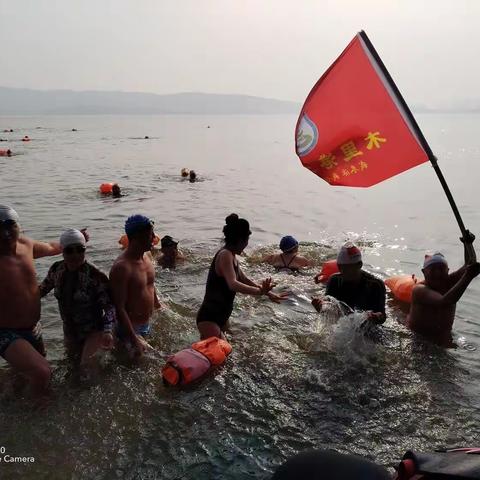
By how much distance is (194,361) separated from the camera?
18.9ft

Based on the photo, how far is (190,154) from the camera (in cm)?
4384

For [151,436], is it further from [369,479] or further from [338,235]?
[338,235]

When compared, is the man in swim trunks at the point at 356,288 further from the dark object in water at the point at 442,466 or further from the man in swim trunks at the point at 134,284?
the dark object in water at the point at 442,466

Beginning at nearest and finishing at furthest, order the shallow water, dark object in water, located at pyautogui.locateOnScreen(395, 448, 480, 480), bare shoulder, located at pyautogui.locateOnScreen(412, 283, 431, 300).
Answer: dark object in water, located at pyautogui.locateOnScreen(395, 448, 480, 480) → the shallow water → bare shoulder, located at pyautogui.locateOnScreen(412, 283, 431, 300)

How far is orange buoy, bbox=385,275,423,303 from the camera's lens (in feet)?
29.7

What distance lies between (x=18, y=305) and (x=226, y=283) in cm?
241

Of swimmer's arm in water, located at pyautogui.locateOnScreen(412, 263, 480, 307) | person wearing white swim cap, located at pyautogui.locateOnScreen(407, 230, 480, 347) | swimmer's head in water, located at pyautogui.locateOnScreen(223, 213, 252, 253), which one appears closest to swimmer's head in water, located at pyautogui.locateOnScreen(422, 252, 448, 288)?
person wearing white swim cap, located at pyautogui.locateOnScreen(407, 230, 480, 347)

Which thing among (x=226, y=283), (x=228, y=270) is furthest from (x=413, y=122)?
(x=226, y=283)

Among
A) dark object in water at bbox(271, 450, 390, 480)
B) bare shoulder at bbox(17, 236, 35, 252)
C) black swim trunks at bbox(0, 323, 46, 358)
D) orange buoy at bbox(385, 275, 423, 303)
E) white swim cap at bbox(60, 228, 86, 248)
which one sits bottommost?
black swim trunks at bbox(0, 323, 46, 358)

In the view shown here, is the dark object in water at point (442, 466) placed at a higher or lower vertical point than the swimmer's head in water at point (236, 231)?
lower

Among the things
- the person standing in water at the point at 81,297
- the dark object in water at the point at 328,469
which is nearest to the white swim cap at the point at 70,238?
the person standing in water at the point at 81,297

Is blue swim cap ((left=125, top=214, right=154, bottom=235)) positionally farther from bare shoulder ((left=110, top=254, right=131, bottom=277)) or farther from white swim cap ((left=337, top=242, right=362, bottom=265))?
white swim cap ((left=337, top=242, right=362, bottom=265))

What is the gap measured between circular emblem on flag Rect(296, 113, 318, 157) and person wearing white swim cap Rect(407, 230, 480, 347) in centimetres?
213

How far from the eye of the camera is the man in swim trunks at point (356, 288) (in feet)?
19.8
